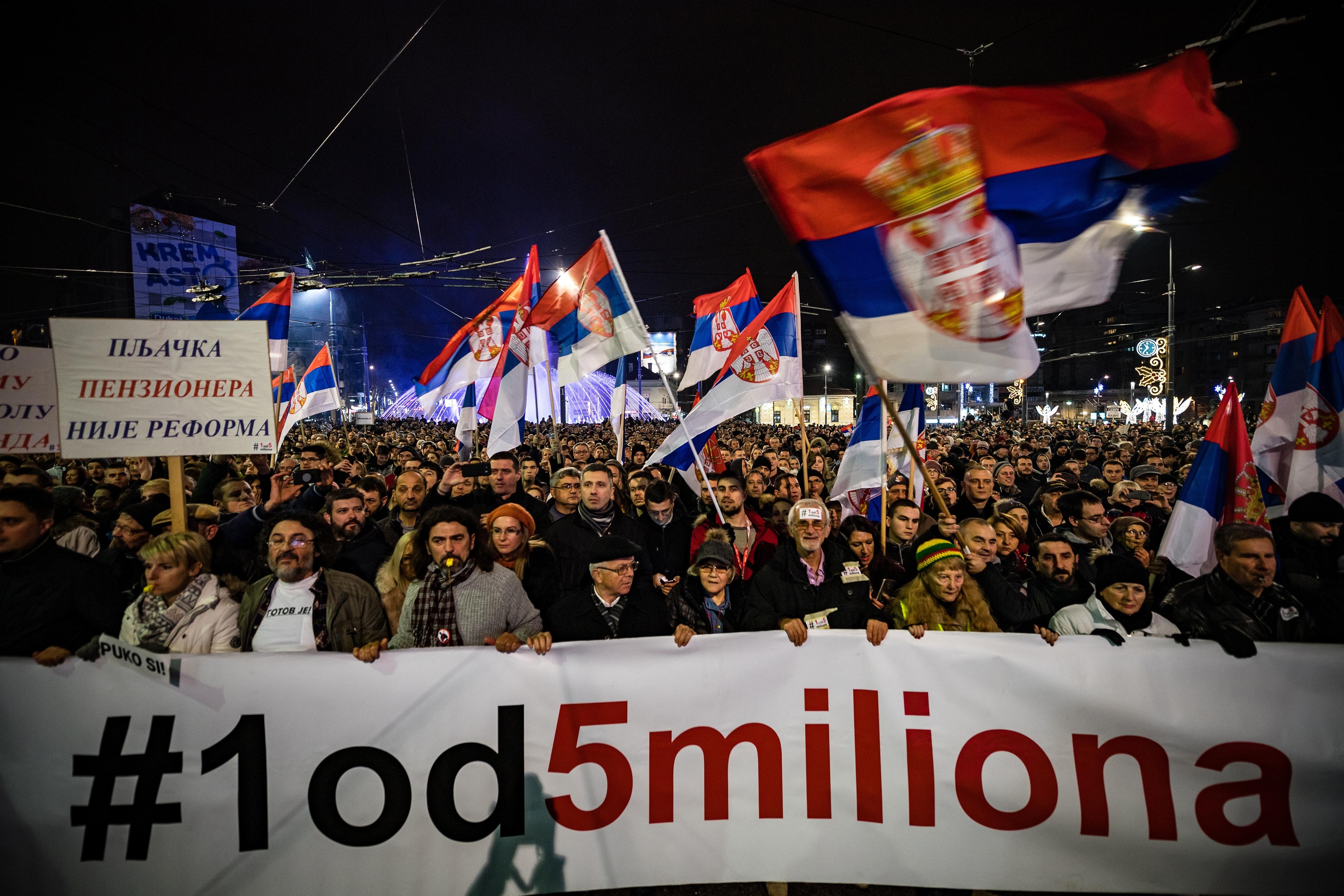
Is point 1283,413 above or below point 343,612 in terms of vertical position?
above

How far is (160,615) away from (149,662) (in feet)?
1.12

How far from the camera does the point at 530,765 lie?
10.8 feet

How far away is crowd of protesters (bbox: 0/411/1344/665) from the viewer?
136 inches

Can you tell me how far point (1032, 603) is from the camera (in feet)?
13.1

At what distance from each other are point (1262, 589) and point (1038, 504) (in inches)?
171

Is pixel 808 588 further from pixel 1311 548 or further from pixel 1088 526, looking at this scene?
pixel 1311 548

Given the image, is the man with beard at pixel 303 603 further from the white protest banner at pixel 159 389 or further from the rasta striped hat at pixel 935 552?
the rasta striped hat at pixel 935 552

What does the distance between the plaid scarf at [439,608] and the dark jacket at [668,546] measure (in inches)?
86.8

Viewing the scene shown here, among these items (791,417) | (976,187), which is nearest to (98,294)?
(791,417)

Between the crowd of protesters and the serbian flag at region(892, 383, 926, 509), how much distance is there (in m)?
1.13

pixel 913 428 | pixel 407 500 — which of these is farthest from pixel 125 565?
pixel 913 428

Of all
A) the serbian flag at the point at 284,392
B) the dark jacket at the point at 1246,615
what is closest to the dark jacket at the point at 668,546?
the dark jacket at the point at 1246,615

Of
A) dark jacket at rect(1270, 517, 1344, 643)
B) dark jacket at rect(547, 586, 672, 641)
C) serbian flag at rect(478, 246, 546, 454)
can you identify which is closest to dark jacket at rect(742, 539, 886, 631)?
dark jacket at rect(547, 586, 672, 641)

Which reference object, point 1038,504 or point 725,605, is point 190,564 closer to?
point 725,605
